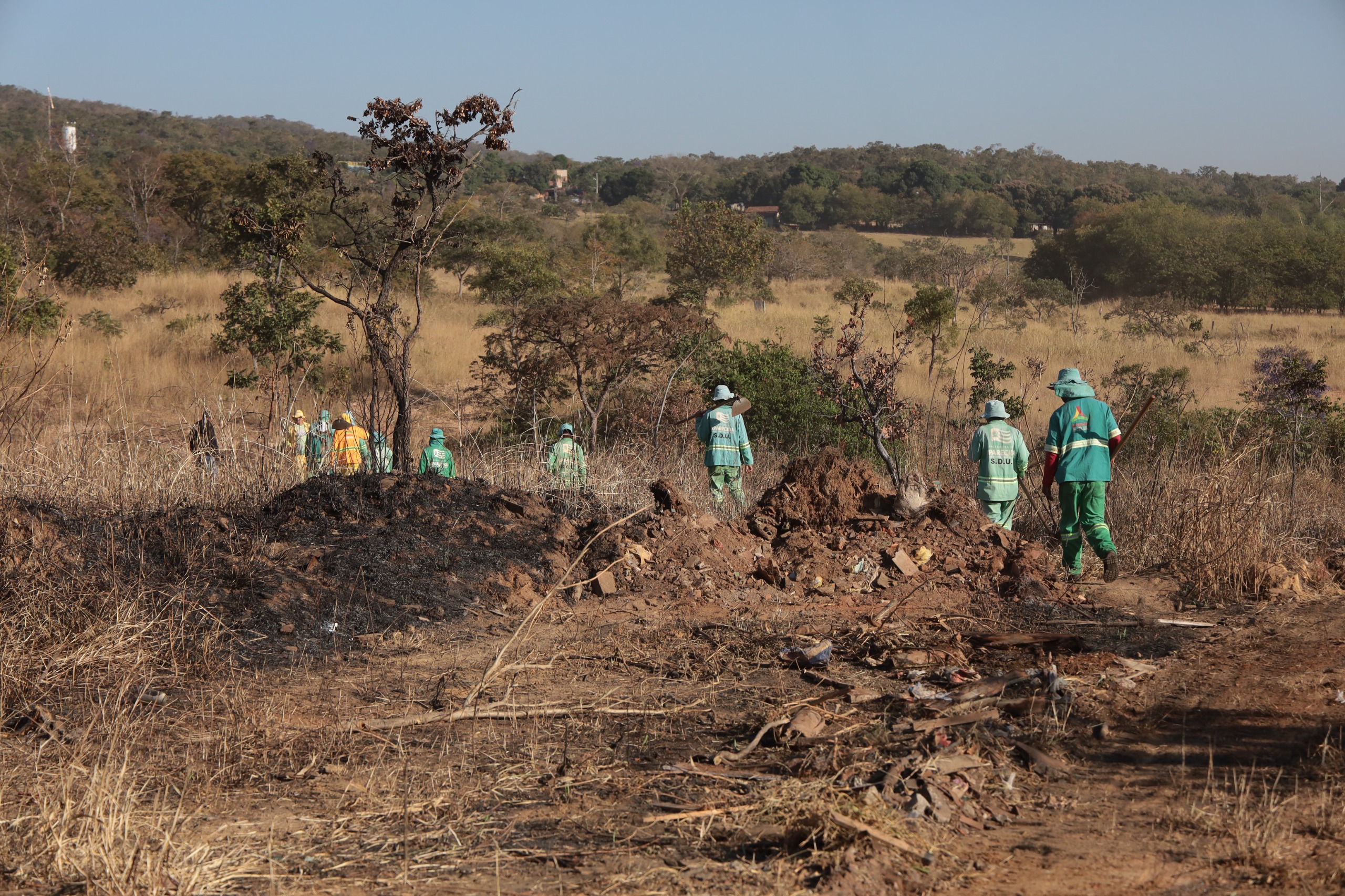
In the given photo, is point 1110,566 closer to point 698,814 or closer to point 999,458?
point 999,458

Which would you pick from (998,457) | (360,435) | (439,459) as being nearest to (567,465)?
(439,459)

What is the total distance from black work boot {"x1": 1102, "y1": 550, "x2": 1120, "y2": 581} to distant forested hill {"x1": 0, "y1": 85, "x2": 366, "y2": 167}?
41777 mm

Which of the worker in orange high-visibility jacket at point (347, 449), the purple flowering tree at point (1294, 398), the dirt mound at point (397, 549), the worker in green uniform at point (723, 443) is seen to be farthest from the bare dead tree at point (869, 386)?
the worker in orange high-visibility jacket at point (347, 449)

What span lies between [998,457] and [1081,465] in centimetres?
89

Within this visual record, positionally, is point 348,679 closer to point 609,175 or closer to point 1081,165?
point 609,175

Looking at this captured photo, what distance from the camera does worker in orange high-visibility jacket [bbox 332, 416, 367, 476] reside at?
382 inches

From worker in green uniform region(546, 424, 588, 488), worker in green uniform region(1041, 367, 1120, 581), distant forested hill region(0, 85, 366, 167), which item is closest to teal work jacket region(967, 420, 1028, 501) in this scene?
worker in green uniform region(1041, 367, 1120, 581)

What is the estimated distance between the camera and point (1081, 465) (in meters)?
7.79

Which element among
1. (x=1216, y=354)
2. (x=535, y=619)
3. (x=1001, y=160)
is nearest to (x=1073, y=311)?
(x=1216, y=354)

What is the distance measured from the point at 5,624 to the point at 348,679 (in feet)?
5.54

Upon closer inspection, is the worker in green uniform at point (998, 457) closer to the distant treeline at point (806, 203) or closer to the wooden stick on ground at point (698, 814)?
the wooden stick on ground at point (698, 814)

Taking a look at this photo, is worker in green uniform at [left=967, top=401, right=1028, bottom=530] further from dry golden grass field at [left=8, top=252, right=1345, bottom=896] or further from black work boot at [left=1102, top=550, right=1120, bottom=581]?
black work boot at [left=1102, top=550, right=1120, bottom=581]

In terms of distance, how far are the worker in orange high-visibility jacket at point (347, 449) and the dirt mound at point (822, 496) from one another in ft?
11.8

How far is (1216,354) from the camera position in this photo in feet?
79.2
